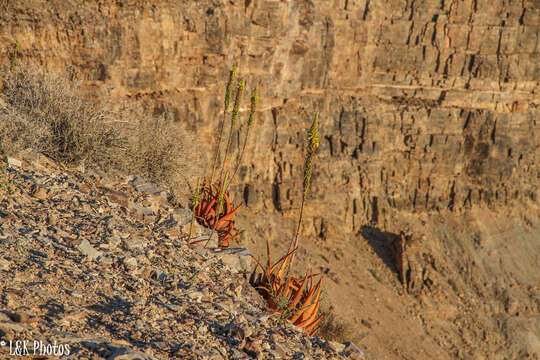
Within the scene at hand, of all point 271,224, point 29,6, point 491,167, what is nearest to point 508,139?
point 491,167

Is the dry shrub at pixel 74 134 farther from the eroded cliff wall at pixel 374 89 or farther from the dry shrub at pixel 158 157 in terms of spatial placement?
the eroded cliff wall at pixel 374 89

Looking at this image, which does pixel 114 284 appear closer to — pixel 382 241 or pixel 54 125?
pixel 54 125

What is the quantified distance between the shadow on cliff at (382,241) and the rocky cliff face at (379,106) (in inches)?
7.4

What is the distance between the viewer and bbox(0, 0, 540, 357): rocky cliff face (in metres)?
21.1

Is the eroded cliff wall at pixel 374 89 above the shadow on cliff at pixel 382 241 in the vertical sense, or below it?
above

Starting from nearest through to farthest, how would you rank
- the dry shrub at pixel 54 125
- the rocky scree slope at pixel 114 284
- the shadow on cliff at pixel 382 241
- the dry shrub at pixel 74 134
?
the rocky scree slope at pixel 114 284
the dry shrub at pixel 54 125
the dry shrub at pixel 74 134
the shadow on cliff at pixel 382 241

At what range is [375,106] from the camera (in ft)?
97.4

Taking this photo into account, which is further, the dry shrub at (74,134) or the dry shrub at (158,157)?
the dry shrub at (158,157)

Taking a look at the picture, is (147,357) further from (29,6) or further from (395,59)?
(395,59)

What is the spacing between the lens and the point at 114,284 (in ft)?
17.1

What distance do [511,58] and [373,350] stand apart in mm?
20583

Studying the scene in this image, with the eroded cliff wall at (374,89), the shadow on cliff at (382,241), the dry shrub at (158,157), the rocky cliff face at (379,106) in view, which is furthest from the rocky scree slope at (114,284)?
the shadow on cliff at (382,241)

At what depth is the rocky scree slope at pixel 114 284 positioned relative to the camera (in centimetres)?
436

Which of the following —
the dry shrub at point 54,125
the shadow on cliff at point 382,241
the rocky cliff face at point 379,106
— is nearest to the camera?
the dry shrub at point 54,125
